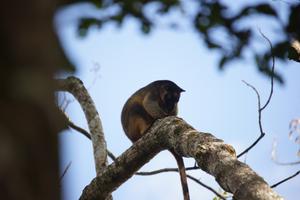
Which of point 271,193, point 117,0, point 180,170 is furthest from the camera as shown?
point 180,170

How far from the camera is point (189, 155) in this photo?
4.21 metres

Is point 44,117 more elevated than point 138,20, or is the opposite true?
point 138,20

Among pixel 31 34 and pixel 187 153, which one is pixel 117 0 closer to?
pixel 31 34

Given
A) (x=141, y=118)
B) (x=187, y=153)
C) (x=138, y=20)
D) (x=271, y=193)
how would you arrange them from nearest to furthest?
1. (x=138, y=20)
2. (x=271, y=193)
3. (x=187, y=153)
4. (x=141, y=118)

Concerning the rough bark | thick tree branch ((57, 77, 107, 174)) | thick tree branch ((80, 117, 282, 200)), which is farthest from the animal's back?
the rough bark

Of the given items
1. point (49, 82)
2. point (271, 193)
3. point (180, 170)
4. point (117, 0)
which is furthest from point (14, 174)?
point (180, 170)

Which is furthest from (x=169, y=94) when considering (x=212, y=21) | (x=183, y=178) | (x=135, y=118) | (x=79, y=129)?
(x=212, y=21)

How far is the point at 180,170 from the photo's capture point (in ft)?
18.5

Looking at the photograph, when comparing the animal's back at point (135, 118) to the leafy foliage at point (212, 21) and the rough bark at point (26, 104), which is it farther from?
the rough bark at point (26, 104)

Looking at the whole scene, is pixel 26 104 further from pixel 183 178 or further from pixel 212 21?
pixel 183 178

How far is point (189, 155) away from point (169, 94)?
474 centimetres

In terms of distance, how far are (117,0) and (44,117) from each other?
4.55ft

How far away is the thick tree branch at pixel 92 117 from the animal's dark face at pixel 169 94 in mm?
2644

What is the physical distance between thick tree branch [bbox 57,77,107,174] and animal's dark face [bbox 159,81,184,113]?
2.64 metres
